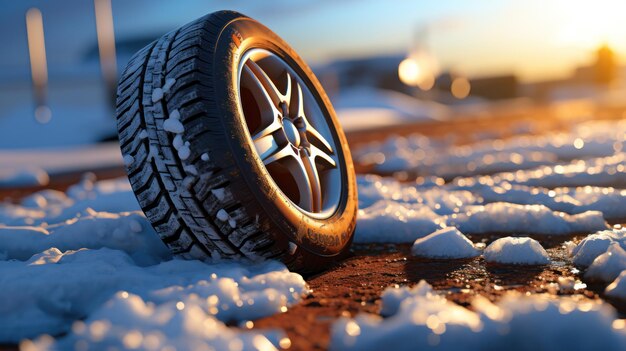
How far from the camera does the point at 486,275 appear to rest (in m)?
1.89

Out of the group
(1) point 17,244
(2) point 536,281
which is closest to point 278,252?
(2) point 536,281

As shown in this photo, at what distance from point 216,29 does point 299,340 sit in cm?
121

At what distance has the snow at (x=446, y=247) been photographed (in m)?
2.19

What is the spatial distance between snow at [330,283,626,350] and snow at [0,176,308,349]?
269mm

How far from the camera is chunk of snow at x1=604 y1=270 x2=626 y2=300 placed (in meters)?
1.59

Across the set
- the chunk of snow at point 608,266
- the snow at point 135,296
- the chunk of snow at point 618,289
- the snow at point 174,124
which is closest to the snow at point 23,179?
the snow at point 135,296

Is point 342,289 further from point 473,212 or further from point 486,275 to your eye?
point 473,212

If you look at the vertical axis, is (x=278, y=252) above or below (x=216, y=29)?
below

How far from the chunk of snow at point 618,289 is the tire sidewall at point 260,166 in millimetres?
915

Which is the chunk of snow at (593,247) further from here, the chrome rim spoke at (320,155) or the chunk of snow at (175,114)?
the chunk of snow at (175,114)

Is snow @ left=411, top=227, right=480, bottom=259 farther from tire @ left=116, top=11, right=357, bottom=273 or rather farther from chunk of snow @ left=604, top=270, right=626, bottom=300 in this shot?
chunk of snow @ left=604, top=270, right=626, bottom=300

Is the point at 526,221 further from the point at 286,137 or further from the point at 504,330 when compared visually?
the point at 504,330

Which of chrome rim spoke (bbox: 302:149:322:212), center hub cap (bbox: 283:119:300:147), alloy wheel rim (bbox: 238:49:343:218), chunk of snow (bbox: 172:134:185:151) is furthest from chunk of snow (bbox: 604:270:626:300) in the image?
chunk of snow (bbox: 172:134:185:151)

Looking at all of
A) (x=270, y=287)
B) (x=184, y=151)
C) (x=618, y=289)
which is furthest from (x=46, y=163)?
(x=618, y=289)
